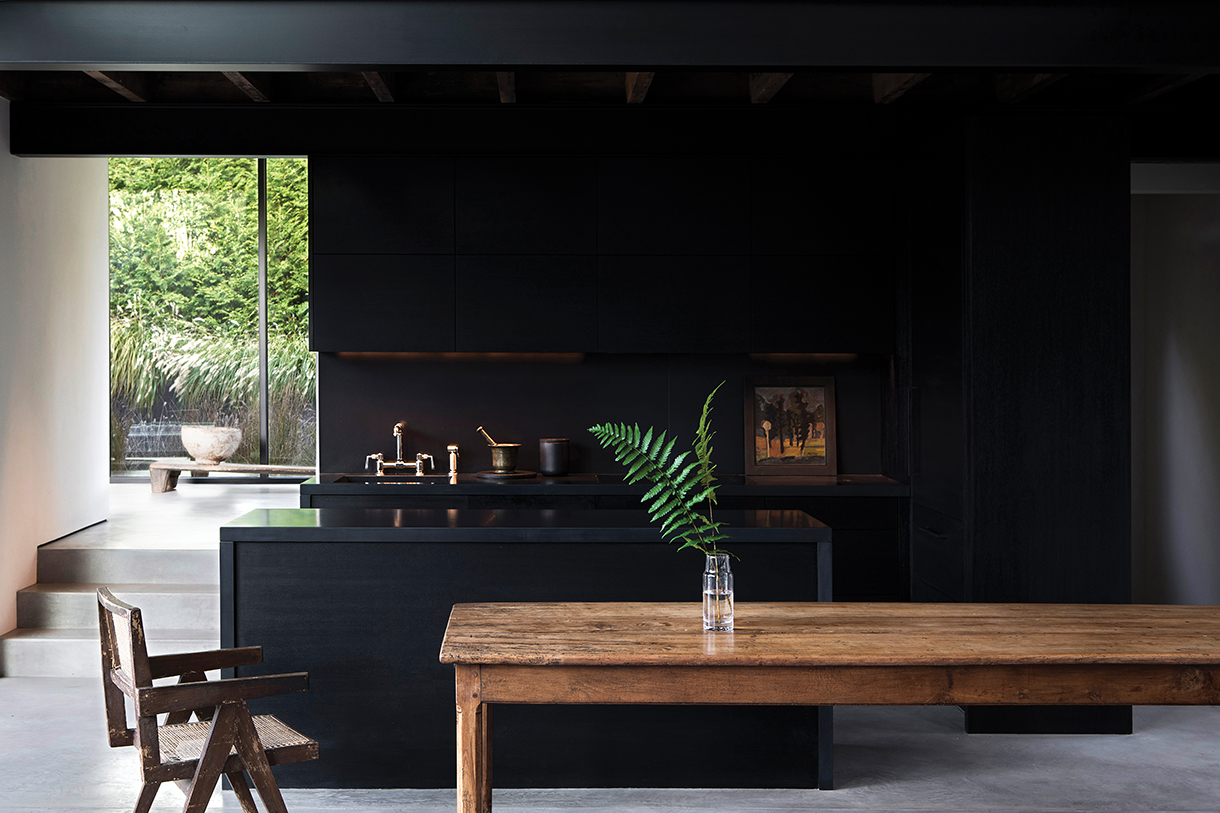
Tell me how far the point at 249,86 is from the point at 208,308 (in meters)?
3.12

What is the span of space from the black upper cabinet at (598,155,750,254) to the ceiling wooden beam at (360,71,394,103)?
1.23 metres

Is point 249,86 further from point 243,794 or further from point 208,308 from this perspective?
point 243,794

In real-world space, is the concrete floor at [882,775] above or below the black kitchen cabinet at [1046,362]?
below

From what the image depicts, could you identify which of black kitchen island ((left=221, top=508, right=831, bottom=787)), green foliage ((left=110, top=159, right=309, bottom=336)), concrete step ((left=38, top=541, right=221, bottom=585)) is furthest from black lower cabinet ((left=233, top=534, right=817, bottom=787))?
green foliage ((left=110, top=159, right=309, bottom=336))

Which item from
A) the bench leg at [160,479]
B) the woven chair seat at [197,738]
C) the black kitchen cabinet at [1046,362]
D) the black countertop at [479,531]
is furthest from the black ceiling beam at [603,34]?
the bench leg at [160,479]

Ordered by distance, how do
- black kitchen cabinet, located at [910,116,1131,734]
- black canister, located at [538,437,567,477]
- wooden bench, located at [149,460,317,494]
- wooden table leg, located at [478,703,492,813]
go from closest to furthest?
wooden table leg, located at [478,703,492,813]
black kitchen cabinet, located at [910,116,1131,734]
black canister, located at [538,437,567,477]
wooden bench, located at [149,460,317,494]

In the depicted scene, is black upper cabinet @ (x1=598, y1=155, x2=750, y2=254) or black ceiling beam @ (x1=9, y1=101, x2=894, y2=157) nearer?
black ceiling beam @ (x1=9, y1=101, x2=894, y2=157)

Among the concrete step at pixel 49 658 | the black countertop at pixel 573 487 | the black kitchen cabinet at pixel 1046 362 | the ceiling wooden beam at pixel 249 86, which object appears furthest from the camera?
the black countertop at pixel 573 487

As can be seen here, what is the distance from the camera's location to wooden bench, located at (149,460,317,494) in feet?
24.0

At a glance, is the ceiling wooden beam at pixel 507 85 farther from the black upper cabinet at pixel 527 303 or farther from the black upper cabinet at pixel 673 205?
the black upper cabinet at pixel 527 303

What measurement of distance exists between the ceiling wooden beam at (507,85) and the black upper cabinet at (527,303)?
0.85 meters

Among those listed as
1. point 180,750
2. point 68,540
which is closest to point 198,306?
point 68,540

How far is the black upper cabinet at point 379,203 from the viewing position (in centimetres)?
559

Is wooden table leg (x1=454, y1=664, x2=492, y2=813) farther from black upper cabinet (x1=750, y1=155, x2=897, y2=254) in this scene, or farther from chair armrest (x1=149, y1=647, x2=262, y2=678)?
black upper cabinet (x1=750, y1=155, x2=897, y2=254)
